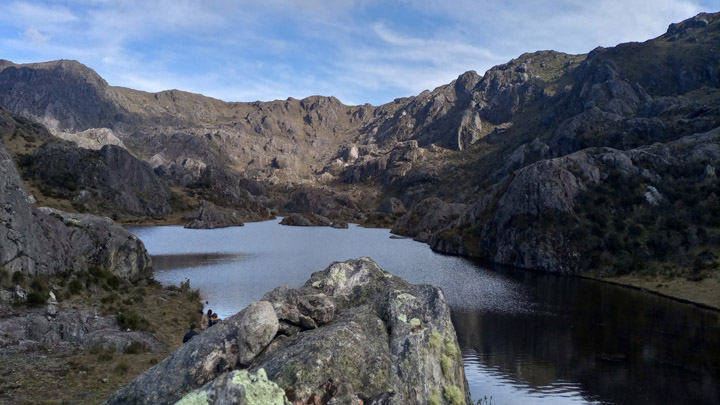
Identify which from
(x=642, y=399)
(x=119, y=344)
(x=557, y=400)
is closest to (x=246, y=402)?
(x=119, y=344)

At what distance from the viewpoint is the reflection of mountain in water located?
7775 centimetres

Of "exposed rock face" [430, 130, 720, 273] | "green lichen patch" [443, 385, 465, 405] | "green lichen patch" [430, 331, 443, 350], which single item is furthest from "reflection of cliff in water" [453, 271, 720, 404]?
"exposed rock face" [430, 130, 720, 273]

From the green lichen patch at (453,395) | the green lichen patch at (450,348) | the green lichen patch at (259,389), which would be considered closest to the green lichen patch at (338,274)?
the green lichen patch at (450,348)

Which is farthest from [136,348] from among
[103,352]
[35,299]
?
[35,299]

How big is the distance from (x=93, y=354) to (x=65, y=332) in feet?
14.5

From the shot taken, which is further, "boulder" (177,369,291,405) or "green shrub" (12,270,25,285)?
"green shrub" (12,270,25,285)

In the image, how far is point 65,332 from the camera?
27.1 meters

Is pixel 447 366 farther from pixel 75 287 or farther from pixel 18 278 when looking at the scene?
pixel 75 287

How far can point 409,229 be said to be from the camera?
160 m

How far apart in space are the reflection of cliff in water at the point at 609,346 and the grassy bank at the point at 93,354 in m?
25.3

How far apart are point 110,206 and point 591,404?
499 feet

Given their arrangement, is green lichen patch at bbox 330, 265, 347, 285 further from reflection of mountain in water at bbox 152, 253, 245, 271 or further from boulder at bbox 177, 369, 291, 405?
reflection of mountain in water at bbox 152, 253, 245, 271

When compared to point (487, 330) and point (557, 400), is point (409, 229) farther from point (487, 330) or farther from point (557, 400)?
point (557, 400)

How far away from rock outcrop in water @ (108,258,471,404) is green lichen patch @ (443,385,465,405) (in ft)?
0.09
